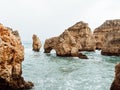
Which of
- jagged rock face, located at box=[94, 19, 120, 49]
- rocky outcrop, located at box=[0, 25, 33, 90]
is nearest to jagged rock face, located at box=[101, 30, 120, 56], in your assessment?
jagged rock face, located at box=[94, 19, 120, 49]

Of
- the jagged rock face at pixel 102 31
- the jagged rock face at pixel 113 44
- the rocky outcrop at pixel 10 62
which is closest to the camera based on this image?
the rocky outcrop at pixel 10 62

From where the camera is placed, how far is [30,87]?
995 inches

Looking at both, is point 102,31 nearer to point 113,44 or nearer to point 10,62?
point 113,44

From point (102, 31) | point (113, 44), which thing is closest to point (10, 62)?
point (113, 44)

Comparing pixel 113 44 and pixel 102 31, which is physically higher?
pixel 102 31

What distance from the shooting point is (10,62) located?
23766mm

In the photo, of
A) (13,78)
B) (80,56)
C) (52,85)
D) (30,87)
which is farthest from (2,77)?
(80,56)

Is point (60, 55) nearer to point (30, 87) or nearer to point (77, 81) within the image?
point (77, 81)

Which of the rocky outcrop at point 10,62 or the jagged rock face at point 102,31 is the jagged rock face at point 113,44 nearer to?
the jagged rock face at point 102,31

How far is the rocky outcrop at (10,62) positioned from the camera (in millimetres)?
22595

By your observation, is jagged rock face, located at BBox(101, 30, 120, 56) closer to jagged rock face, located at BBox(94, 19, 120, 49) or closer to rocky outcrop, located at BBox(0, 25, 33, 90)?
jagged rock face, located at BBox(94, 19, 120, 49)

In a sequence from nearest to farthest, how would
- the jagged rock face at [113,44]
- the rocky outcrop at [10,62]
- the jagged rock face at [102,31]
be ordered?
the rocky outcrop at [10,62]
the jagged rock face at [113,44]
the jagged rock face at [102,31]

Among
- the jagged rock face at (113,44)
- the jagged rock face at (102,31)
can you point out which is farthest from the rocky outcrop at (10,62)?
the jagged rock face at (102,31)

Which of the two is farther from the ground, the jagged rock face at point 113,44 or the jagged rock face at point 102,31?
the jagged rock face at point 102,31
